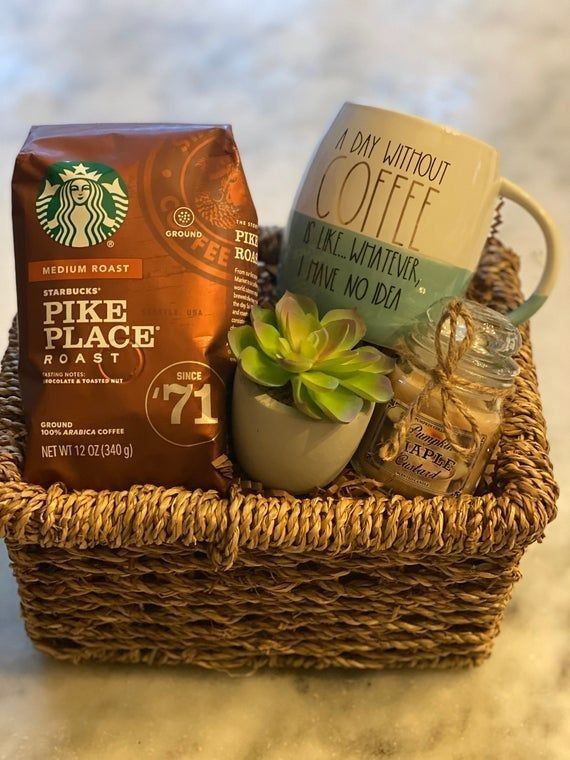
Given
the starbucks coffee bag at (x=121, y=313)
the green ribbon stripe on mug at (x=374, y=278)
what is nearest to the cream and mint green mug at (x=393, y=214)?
the green ribbon stripe on mug at (x=374, y=278)

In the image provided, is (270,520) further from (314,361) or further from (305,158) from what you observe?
(305,158)

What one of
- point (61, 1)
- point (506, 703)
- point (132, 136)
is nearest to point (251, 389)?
point (132, 136)

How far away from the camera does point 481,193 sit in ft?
2.26

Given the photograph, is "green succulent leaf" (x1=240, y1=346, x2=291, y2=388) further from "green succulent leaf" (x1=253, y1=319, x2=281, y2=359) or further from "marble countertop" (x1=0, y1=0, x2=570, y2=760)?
"marble countertop" (x1=0, y1=0, x2=570, y2=760)

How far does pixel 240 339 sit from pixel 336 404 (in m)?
0.09

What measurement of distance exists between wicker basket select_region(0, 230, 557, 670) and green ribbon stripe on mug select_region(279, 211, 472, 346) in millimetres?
118

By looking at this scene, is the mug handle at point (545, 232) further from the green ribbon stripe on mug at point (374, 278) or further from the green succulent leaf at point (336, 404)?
the green succulent leaf at point (336, 404)

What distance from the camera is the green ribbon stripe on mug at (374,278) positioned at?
683mm

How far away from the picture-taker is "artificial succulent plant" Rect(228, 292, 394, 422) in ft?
1.91

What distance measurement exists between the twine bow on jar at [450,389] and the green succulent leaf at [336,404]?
0.14ft

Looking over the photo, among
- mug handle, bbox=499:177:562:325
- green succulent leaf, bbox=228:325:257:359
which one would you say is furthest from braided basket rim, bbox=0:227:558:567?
mug handle, bbox=499:177:562:325

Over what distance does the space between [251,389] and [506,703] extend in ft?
1.12

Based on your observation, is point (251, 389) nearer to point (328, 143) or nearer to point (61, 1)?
point (328, 143)

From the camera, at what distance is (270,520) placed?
0.56 m
